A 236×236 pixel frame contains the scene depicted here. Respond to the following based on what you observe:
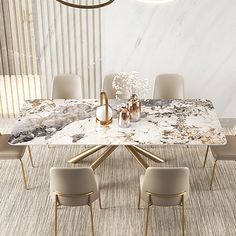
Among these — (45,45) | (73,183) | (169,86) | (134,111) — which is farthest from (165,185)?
(45,45)

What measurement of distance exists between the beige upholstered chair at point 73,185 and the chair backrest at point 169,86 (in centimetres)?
184

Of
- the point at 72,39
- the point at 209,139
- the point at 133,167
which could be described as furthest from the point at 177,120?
the point at 72,39

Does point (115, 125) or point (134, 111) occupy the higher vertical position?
point (134, 111)

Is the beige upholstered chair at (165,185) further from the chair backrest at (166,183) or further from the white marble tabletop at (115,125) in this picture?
the white marble tabletop at (115,125)

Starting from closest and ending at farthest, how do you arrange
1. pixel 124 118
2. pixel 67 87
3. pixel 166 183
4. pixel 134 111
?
1. pixel 166 183
2. pixel 124 118
3. pixel 134 111
4. pixel 67 87

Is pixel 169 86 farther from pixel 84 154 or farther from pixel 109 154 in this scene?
pixel 84 154

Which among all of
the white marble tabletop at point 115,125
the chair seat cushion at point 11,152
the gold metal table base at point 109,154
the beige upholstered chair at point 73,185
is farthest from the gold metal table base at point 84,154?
the beige upholstered chair at point 73,185

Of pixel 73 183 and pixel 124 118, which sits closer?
pixel 73 183

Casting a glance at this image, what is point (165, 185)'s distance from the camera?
3322 mm

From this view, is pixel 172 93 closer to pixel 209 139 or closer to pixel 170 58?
pixel 170 58

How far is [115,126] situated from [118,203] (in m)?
0.75

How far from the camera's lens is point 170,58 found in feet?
17.8

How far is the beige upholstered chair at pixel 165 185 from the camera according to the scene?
3.24m

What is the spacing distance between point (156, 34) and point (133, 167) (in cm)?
173
